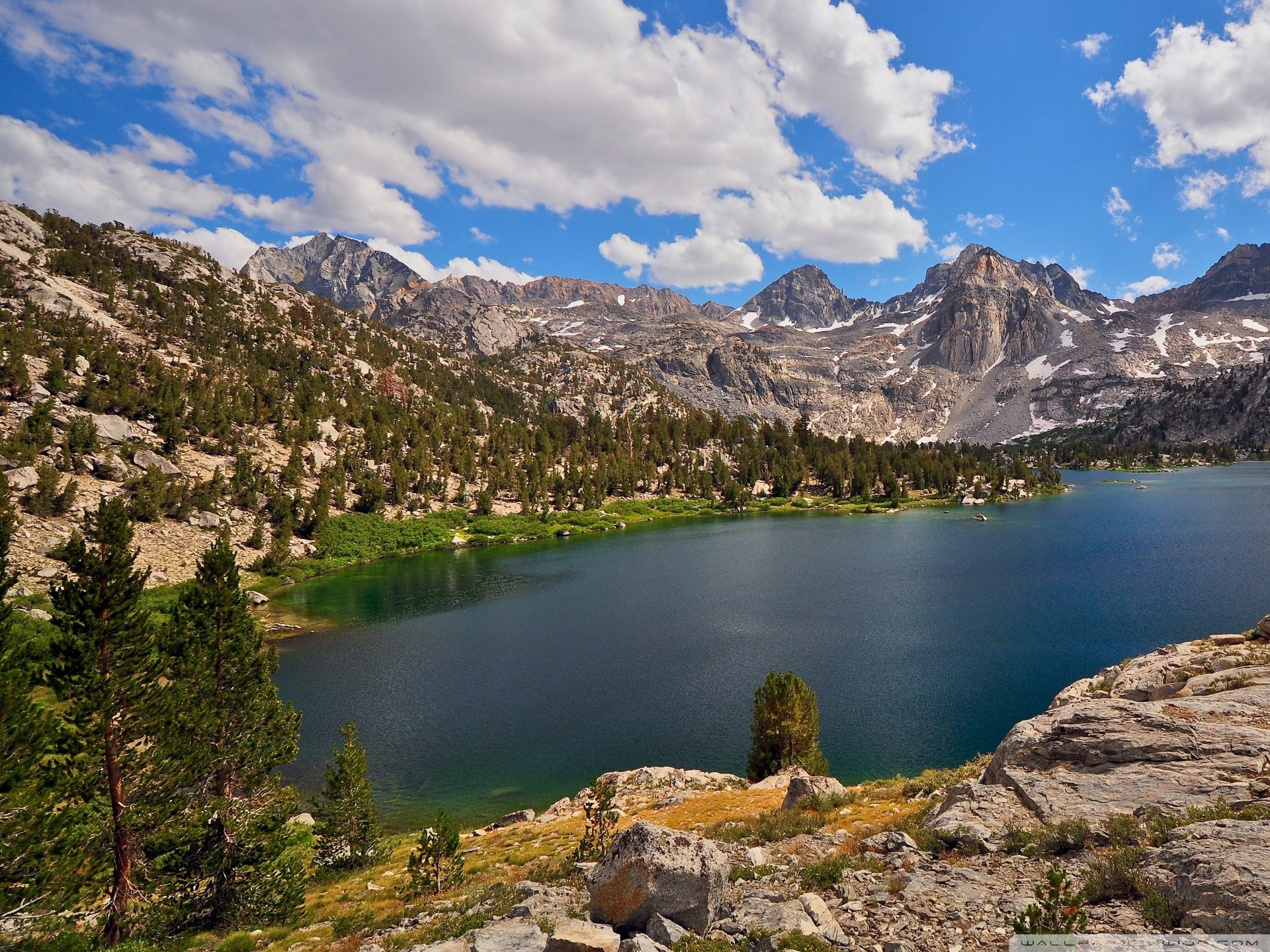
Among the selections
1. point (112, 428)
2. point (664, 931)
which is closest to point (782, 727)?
point (664, 931)

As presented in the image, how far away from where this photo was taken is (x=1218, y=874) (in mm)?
9578

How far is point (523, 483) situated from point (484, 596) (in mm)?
70513

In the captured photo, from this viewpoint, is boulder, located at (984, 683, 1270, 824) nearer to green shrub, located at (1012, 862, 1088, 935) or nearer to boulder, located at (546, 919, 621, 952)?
green shrub, located at (1012, 862, 1088, 935)

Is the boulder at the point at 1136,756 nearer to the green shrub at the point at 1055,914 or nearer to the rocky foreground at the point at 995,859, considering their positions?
the rocky foreground at the point at 995,859

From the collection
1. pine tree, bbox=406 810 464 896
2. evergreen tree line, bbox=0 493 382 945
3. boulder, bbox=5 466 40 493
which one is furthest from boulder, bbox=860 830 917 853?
boulder, bbox=5 466 40 493

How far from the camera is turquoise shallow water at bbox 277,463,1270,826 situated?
1421 inches

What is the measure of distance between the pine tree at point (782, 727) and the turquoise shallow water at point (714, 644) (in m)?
3.80

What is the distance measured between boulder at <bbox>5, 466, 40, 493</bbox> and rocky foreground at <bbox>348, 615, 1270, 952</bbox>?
8605 centimetres

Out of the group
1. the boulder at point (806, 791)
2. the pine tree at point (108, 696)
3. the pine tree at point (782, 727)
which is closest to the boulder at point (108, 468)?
the pine tree at point (108, 696)

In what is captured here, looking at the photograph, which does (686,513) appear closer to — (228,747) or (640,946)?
(228,747)

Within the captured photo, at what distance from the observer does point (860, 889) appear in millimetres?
12898

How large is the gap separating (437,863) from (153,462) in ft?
322

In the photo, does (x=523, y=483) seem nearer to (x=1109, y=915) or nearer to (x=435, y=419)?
(x=435, y=419)

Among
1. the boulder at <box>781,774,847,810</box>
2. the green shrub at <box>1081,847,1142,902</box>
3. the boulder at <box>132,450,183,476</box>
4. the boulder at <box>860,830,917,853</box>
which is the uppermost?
the boulder at <box>132,450,183,476</box>
